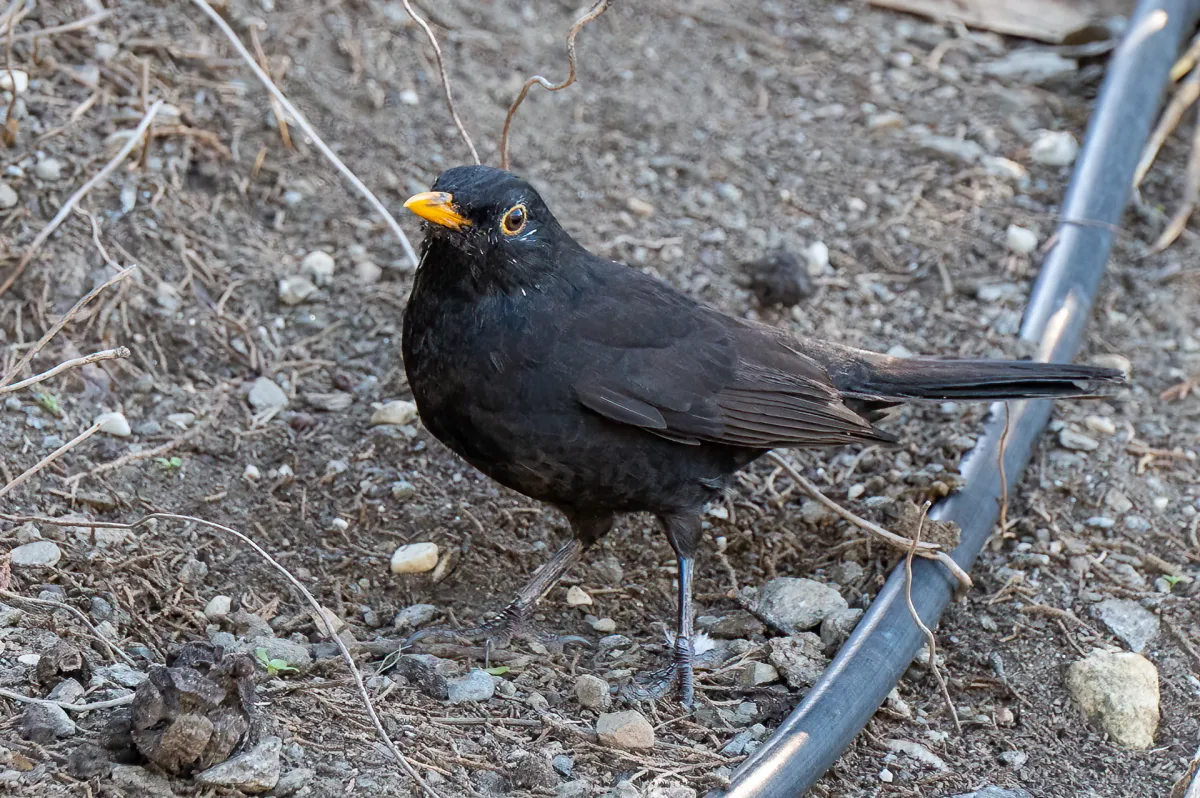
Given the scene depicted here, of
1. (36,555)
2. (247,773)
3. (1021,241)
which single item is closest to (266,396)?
(36,555)

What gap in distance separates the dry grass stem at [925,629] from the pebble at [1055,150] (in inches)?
110

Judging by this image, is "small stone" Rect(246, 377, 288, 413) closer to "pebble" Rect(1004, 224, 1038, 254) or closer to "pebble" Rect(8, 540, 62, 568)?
"pebble" Rect(8, 540, 62, 568)

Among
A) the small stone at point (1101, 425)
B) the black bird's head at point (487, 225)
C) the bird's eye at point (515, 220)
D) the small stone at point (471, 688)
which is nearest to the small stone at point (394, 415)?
the black bird's head at point (487, 225)

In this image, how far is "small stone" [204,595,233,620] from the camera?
3562 mm

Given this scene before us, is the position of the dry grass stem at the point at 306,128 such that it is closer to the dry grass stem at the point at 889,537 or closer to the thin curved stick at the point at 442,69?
the thin curved stick at the point at 442,69

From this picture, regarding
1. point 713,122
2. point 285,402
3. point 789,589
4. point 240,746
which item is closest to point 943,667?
point 789,589

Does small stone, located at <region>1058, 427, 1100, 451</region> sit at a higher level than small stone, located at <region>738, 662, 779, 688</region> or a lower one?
higher

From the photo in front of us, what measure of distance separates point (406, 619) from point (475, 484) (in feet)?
2.33

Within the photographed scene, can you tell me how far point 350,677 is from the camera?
3.33 meters

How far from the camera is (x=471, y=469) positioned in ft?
14.7

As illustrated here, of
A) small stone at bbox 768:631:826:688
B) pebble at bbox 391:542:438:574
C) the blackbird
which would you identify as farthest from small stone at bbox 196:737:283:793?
small stone at bbox 768:631:826:688

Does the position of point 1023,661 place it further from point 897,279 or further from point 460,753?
point 897,279

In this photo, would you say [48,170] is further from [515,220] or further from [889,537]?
[889,537]

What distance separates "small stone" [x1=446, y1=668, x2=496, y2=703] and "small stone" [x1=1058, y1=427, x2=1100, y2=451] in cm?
241
